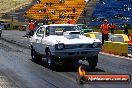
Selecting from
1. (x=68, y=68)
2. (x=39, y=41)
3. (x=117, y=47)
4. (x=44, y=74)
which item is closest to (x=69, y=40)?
(x=68, y=68)

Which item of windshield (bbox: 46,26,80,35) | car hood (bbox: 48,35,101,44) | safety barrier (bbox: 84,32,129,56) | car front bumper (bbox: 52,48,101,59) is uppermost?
windshield (bbox: 46,26,80,35)

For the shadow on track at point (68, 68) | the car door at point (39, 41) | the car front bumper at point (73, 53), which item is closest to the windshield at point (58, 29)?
the car door at point (39, 41)

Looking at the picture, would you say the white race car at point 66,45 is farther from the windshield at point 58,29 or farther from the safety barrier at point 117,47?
the safety barrier at point 117,47

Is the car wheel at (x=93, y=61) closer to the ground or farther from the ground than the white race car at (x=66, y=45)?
closer to the ground

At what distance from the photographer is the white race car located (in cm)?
1319

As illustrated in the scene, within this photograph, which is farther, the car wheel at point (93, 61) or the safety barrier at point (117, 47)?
the safety barrier at point (117, 47)

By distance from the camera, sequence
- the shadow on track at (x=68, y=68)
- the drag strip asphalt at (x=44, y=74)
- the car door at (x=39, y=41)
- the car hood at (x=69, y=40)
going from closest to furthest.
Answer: the drag strip asphalt at (x=44, y=74) < the car hood at (x=69, y=40) < the shadow on track at (x=68, y=68) < the car door at (x=39, y=41)

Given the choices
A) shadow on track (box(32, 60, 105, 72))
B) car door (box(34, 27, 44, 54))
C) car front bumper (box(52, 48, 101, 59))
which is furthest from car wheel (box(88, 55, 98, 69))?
car door (box(34, 27, 44, 54))

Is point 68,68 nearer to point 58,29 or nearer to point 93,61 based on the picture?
point 93,61

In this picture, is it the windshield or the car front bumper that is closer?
the car front bumper

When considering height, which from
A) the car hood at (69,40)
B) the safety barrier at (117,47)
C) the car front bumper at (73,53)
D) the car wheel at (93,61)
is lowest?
the safety barrier at (117,47)

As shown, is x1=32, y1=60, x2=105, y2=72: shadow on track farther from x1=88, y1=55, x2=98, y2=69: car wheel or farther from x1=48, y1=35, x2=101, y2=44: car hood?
x1=48, y1=35, x2=101, y2=44: car hood

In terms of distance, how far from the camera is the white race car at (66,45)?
13.2 metres

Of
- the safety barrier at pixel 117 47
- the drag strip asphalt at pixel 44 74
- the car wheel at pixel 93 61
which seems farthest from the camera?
the safety barrier at pixel 117 47
